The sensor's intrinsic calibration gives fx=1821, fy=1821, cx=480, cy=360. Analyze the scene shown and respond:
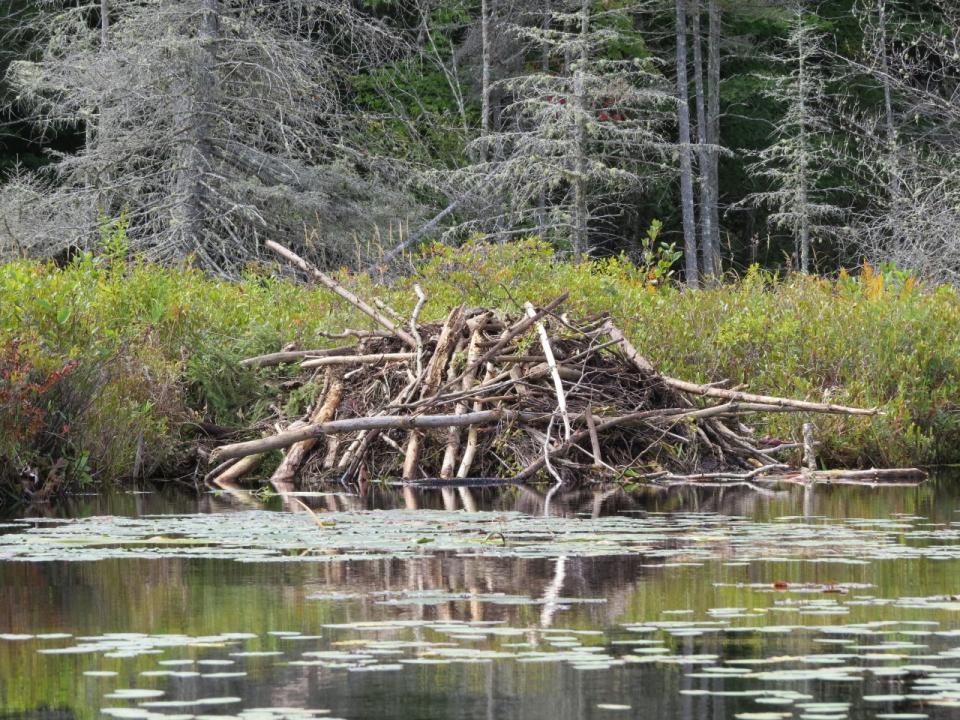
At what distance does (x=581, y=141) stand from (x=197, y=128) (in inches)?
344

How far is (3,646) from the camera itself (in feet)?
19.2

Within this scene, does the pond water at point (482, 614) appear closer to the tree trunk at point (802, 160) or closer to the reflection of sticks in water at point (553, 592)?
the reflection of sticks in water at point (553, 592)

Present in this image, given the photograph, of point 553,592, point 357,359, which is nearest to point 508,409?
point 357,359

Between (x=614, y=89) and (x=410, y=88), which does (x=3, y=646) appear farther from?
(x=410, y=88)

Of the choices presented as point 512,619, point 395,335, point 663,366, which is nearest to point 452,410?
point 395,335

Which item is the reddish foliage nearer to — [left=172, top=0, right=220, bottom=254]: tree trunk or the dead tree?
the dead tree

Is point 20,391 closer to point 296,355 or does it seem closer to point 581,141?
point 296,355

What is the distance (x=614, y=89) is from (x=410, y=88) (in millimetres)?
6252

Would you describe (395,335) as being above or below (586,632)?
above

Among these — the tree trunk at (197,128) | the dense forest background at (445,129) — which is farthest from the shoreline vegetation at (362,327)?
the tree trunk at (197,128)

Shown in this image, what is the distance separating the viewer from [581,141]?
3556cm

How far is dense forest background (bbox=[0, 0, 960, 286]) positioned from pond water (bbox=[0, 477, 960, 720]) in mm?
7788

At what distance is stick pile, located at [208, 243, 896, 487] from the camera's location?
1327 cm

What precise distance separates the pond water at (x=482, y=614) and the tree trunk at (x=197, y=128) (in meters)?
18.5
